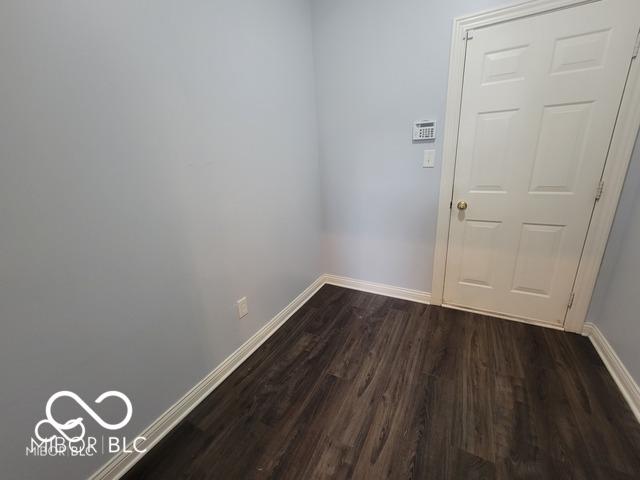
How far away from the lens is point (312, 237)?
243cm

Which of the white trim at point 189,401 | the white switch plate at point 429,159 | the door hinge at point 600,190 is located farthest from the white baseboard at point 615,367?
the white trim at point 189,401

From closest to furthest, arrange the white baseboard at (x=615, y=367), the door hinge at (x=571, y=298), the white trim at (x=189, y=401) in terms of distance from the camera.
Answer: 1. the white trim at (x=189, y=401)
2. the white baseboard at (x=615, y=367)
3. the door hinge at (x=571, y=298)

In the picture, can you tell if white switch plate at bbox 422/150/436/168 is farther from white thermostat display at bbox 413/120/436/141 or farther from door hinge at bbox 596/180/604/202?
door hinge at bbox 596/180/604/202

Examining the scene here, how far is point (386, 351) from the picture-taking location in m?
1.73

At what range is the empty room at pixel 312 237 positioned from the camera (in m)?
0.88

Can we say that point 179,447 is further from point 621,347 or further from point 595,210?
point 595,210

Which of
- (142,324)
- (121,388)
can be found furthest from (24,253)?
(121,388)

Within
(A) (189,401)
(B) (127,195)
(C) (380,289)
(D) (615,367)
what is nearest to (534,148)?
(D) (615,367)

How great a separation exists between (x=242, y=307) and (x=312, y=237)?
984 mm

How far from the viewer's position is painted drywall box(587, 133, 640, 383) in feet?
4.57

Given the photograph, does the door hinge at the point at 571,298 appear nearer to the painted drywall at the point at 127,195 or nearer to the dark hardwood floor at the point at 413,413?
the dark hardwood floor at the point at 413,413

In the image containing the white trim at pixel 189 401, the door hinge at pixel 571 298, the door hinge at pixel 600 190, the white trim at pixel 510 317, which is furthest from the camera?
the white trim at pixel 510 317

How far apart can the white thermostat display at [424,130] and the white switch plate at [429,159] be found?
10 centimetres

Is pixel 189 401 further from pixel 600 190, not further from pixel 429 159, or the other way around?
pixel 600 190
